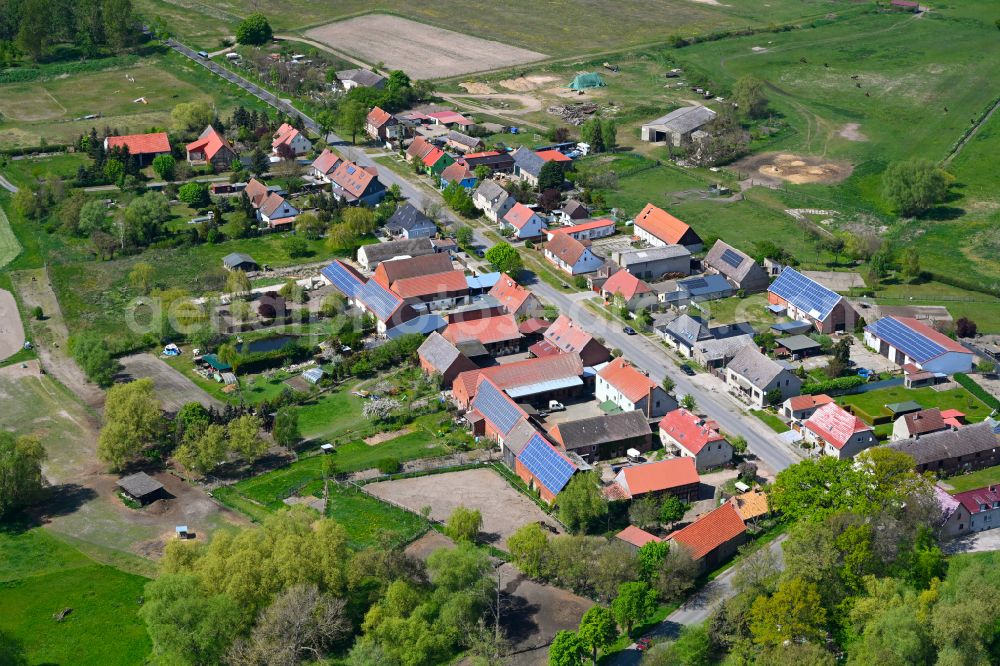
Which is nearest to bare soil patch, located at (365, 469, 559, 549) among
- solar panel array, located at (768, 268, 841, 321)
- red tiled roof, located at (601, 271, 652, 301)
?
red tiled roof, located at (601, 271, 652, 301)

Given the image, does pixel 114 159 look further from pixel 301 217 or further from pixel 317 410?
pixel 317 410

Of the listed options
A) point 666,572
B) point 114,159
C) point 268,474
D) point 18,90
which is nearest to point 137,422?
point 268,474

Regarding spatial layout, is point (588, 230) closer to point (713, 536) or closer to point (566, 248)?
point (566, 248)

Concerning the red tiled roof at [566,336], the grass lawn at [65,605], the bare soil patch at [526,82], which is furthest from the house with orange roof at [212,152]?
the grass lawn at [65,605]

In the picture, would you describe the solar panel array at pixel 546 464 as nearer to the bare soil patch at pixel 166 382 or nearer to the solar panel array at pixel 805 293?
the bare soil patch at pixel 166 382

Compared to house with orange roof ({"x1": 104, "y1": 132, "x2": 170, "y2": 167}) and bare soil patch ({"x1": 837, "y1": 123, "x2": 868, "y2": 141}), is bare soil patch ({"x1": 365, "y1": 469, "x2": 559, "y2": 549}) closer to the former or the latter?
house with orange roof ({"x1": 104, "y1": 132, "x2": 170, "y2": 167})

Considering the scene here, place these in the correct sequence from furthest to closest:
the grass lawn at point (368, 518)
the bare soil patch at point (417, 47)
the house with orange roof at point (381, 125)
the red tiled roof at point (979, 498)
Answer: the bare soil patch at point (417, 47) → the house with orange roof at point (381, 125) → the grass lawn at point (368, 518) → the red tiled roof at point (979, 498)
